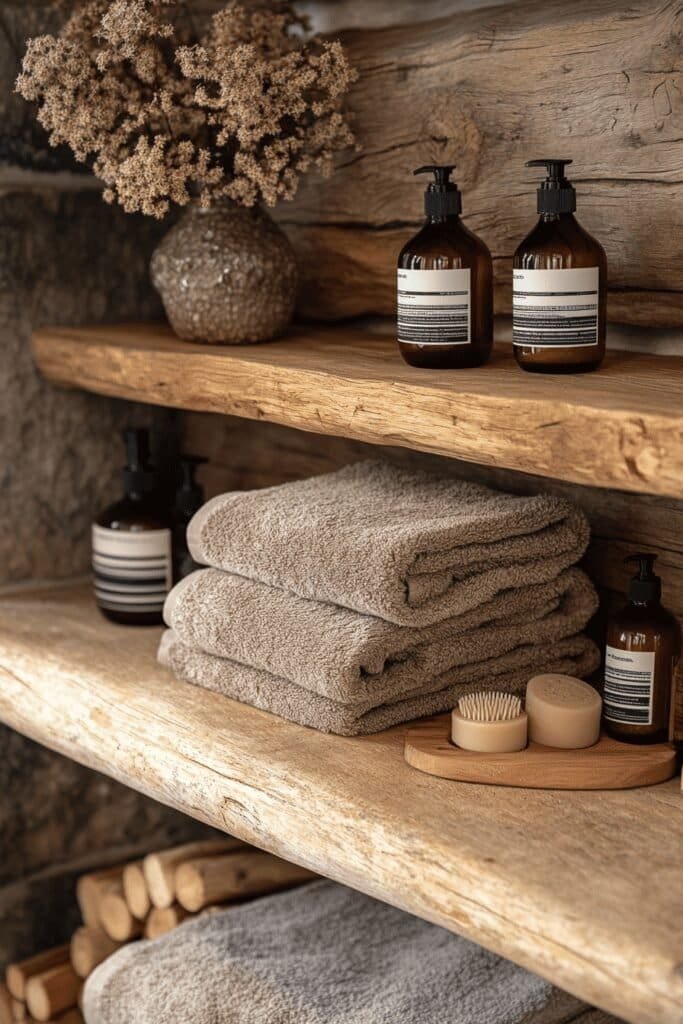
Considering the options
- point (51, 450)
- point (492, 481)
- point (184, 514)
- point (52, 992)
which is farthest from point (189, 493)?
point (52, 992)

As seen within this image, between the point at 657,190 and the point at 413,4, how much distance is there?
0.34 meters

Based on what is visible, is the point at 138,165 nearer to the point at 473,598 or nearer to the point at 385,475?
the point at 385,475

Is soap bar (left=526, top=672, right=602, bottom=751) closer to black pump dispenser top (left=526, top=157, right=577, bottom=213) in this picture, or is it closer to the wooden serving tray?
the wooden serving tray

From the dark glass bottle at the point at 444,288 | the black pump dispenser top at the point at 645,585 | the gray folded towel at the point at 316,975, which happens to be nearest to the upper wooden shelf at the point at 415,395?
the dark glass bottle at the point at 444,288

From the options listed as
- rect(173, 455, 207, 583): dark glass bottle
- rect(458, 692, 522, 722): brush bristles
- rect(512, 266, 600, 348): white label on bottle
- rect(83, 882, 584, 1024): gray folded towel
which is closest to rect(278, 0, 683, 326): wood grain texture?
rect(512, 266, 600, 348): white label on bottle

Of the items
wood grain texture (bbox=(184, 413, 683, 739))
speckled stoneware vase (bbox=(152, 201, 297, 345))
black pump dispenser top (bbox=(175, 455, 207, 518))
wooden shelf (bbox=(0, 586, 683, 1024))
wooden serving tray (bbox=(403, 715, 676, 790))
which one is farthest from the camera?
black pump dispenser top (bbox=(175, 455, 207, 518))

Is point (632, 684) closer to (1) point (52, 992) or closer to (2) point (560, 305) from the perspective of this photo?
(2) point (560, 305)

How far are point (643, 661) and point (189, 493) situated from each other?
1.63 ft

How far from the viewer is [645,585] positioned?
0.89m

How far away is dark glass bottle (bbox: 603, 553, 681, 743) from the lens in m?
0.89

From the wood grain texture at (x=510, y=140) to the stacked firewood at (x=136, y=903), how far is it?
1.81ft

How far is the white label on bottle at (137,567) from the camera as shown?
1191mm

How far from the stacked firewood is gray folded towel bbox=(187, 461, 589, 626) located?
1.27 feet

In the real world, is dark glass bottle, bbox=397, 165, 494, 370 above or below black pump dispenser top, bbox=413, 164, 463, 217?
below
